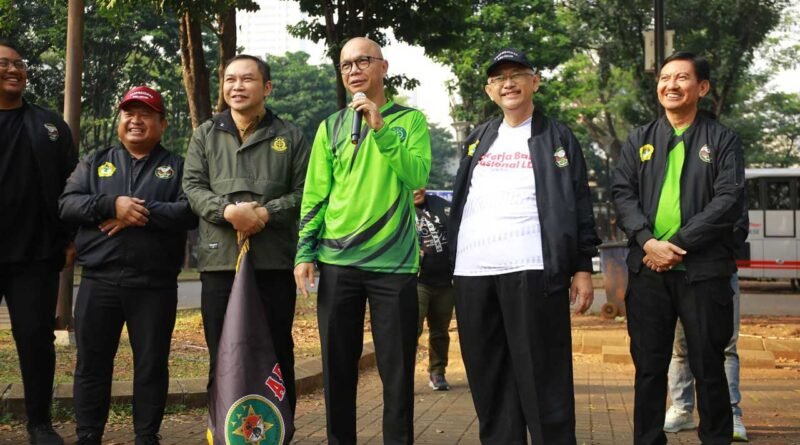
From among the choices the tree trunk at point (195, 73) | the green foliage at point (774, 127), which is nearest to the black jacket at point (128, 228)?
the tree trunk at point (195, 73)

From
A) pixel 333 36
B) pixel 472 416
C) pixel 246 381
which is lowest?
pixel 472 416

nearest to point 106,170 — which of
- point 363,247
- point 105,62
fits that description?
point 363,247

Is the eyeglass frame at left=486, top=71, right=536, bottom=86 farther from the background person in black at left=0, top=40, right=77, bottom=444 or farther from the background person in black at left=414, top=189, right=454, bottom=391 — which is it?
the background person in black at left=414, top=189, right=454, bottom=391

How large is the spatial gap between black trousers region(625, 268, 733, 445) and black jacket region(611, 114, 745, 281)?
0.34 feet

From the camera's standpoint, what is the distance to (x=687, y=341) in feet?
16.7

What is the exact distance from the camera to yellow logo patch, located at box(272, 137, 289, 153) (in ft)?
16.8

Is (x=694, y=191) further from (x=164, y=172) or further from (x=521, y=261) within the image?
(x=164, y=172)

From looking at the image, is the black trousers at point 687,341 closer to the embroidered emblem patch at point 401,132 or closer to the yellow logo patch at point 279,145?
the embroidered emblem patch at point 401,132

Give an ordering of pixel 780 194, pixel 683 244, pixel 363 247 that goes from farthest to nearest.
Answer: pixel 780 194
pixel 683 244
pixel 363 247

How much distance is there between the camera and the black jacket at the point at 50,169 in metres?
5.42

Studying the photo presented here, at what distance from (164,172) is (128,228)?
15.1 inches

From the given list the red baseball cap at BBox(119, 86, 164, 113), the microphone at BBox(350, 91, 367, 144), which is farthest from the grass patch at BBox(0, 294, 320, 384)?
the microphone at BBox(350, 91, 367, 144)

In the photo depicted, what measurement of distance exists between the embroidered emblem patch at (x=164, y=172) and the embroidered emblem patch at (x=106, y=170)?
0.24 metres

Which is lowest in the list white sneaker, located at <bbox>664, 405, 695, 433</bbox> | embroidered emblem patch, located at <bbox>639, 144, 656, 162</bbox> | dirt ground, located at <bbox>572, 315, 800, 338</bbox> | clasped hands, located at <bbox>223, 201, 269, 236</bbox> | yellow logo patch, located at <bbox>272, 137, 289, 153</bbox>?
dirt ground, located at <bbox>572, 315, 800, 338</bbox>
